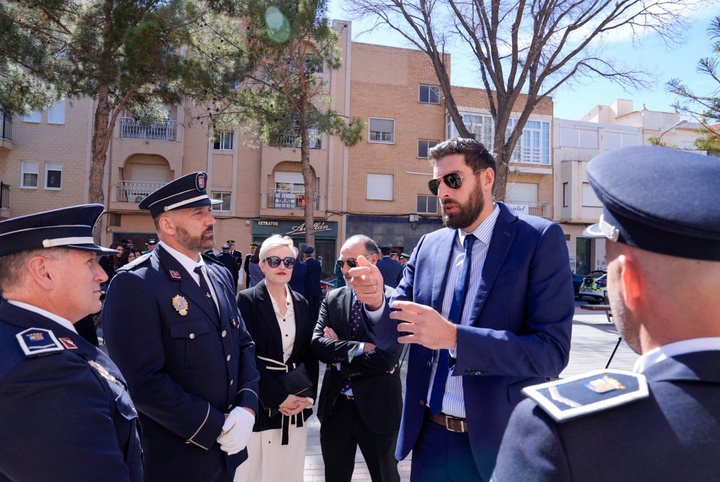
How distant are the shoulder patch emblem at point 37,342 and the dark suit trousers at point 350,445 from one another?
229 centimetres

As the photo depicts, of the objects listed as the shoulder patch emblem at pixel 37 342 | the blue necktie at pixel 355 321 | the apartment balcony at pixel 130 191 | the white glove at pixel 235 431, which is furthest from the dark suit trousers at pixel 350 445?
the apartment balcony at pixel 130 191

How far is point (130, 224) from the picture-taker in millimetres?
26469

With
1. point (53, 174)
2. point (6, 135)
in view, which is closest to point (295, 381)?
point (53, 174)

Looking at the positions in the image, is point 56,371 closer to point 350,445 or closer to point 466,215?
point 466,215

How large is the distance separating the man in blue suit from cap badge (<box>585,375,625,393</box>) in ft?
2.91

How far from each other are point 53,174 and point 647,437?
29.9m

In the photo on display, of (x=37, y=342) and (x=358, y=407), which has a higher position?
(x=37, y=342)

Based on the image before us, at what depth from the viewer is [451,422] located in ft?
7.76

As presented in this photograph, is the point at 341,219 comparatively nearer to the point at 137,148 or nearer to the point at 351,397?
the point at 137,148

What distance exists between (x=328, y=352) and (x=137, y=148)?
84.2ft

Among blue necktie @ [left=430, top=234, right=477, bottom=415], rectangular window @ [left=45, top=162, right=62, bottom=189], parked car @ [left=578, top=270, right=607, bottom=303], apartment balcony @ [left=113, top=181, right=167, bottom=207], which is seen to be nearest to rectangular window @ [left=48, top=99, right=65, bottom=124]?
rectangular window @ [left=45, top=162, right=62, bottom=189]

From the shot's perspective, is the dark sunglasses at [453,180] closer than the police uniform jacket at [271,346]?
Yes

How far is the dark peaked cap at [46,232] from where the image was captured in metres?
1.97

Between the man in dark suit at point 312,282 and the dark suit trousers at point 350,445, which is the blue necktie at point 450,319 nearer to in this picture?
the dark suit trousers at point 350,445
